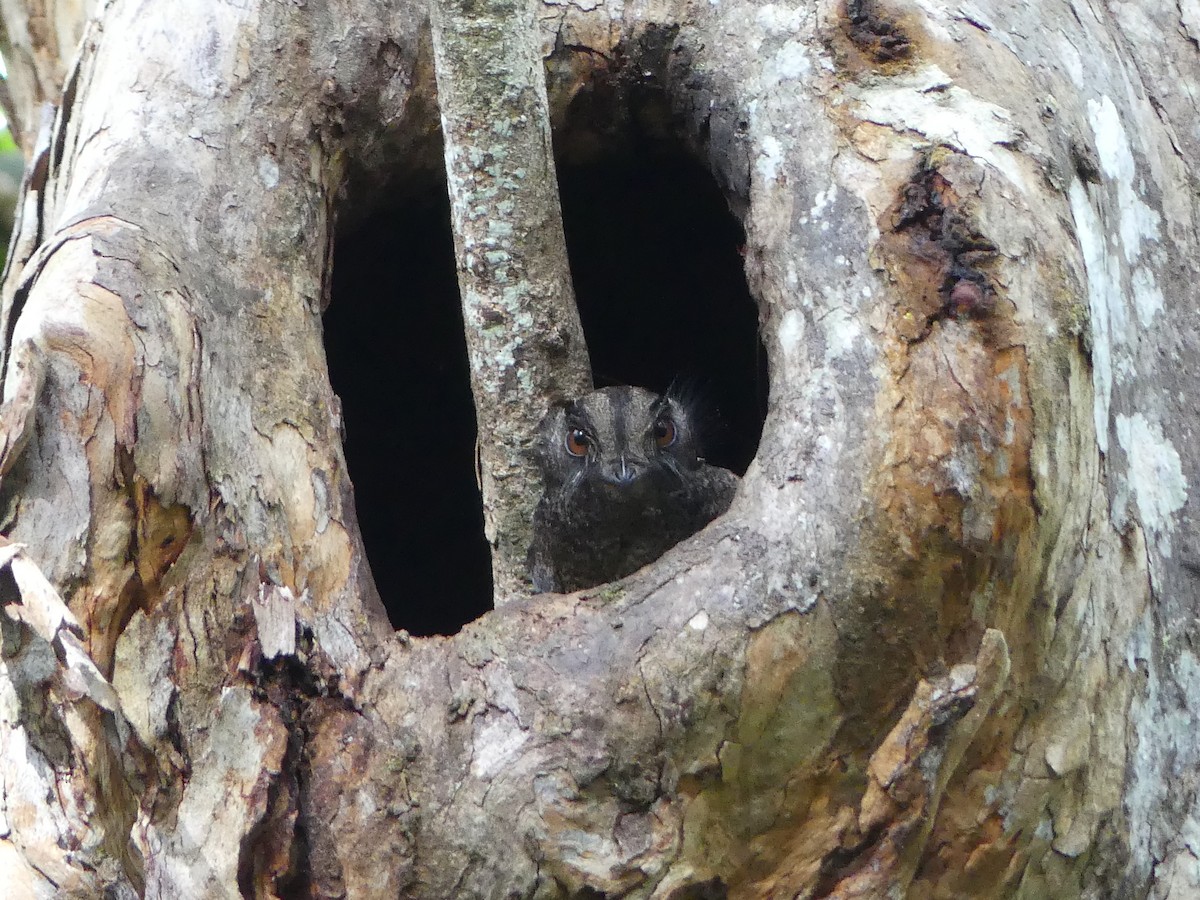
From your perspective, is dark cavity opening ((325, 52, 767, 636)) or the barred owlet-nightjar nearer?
the barred owlet-nightjar

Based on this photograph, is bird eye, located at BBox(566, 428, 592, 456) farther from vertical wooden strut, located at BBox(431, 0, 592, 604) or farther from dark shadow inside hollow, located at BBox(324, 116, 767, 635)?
dark shadow inside hollow, located at BBox(324, 116, 767, 635)

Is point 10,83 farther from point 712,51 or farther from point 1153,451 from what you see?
point 1153,451

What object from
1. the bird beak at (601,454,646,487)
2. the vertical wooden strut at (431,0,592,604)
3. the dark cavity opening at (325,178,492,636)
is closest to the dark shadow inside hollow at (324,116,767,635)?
the dark cavity opening at (325,178,492,636)

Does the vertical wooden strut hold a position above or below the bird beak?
above

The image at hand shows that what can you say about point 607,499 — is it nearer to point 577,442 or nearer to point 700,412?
point 577,442

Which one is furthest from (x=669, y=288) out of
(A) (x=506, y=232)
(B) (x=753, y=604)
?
(B) (x=753, y=604)
